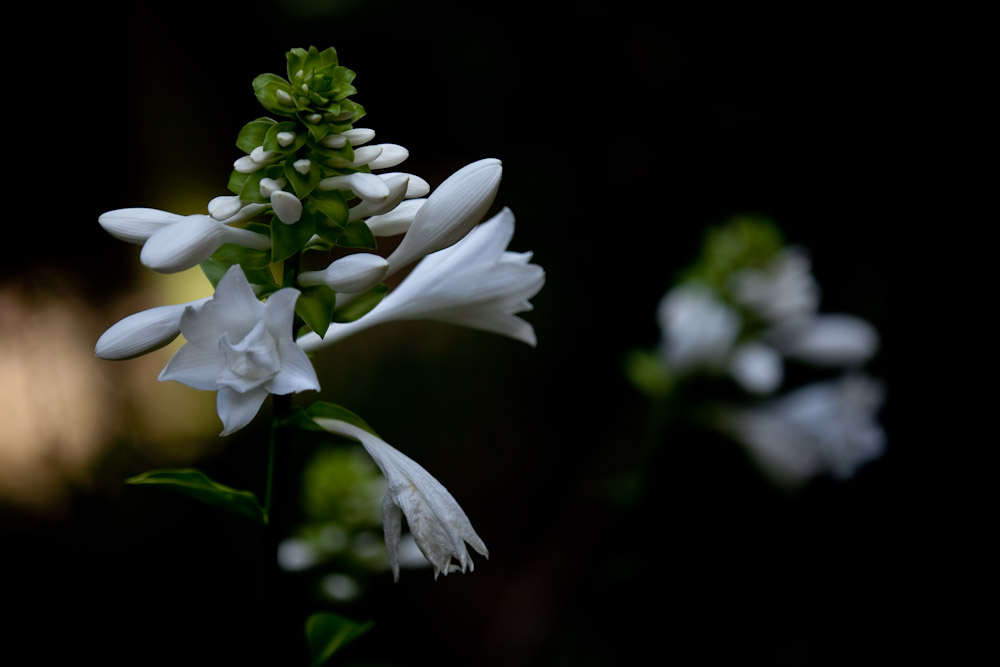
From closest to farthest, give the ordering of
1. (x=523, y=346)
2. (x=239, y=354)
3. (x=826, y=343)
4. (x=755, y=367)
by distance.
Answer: (x=239, y=354), (x=755, y=367), (x=826, y=343), (x=523, y=346)

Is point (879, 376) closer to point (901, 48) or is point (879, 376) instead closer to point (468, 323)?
point (901, 48)

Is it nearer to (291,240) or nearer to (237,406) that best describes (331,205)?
(291,240)

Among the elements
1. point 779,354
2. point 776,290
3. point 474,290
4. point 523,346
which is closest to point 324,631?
point 474,290

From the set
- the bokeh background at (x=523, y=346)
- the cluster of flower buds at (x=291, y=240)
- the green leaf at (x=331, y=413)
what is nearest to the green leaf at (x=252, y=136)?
the cluster of flower buds at (x=291, y=240)

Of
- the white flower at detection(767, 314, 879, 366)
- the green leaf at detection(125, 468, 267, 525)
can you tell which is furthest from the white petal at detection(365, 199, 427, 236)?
the white flower at detection(767, 314, 879, 366)

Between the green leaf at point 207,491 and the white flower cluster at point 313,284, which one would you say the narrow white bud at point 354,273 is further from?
the green leaf at point 207,491

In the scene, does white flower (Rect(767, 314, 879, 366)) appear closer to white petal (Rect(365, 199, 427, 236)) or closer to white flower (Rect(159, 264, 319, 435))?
white petal (Rect(365, 199, 427, 236))

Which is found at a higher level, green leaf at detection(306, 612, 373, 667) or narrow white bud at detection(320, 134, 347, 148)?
Result: narrow white bud at detection(320, 134, 347, 148)
